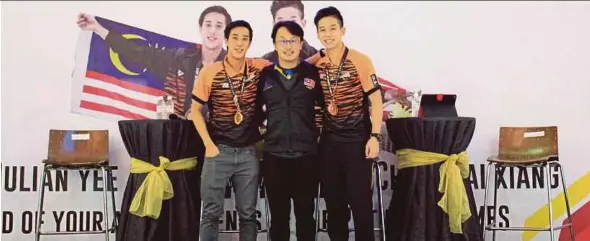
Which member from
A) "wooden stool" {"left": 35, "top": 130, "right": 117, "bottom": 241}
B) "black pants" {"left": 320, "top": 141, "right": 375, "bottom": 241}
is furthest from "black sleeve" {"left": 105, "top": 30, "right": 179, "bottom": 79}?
"black pants" {"left": 320, "top": 141, "right": 375, "bottom": 241}

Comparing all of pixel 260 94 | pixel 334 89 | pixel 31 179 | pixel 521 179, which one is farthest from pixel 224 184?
pixel 521 179

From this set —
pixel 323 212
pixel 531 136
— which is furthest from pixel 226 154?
pixel 531 136

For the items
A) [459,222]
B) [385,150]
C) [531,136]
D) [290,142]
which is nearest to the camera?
[290,142]

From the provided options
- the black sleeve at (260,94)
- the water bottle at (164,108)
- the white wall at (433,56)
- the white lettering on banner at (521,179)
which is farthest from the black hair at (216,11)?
the white lettering on banner at (521,179)

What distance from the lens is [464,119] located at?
2.99 meters

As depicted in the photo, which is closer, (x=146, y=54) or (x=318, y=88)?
(x=318, y=88)

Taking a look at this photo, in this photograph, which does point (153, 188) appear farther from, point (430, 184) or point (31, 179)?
point (430, 184)

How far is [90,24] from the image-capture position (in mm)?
3656

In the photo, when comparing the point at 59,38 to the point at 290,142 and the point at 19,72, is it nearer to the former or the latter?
the point at 19,72

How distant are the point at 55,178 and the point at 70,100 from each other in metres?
0.54

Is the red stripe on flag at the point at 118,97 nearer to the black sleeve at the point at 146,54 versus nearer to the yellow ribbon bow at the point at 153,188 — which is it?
the black sleeve at the point at 146,54

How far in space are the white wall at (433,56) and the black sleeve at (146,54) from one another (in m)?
0.16

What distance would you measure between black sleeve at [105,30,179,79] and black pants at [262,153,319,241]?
1270 millimetres

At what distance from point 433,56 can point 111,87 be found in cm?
225
